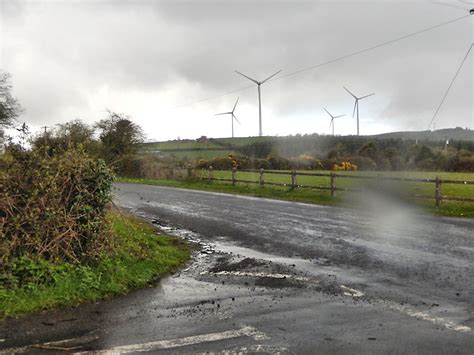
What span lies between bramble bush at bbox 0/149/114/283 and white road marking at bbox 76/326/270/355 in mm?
2511

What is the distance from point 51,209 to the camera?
7035 mm

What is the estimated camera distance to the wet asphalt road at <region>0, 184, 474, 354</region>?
4.96 metres

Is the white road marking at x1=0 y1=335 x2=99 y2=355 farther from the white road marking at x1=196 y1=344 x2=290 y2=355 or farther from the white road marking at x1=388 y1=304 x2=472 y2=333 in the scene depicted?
the white road marking at x1=388 y1=304 x2=472 y2=333

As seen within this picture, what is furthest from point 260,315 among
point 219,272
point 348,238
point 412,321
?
point 348,238

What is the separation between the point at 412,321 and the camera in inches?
218

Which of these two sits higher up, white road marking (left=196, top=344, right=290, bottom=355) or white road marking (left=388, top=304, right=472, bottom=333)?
white road marking (left=196, top=344, right=290, bottom=355)

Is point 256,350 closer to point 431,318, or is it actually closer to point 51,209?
point 431,318

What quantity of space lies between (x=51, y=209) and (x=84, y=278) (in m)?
1.13

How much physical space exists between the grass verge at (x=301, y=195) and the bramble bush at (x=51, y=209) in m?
4.50

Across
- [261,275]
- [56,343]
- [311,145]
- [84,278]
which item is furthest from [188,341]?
[311,145]

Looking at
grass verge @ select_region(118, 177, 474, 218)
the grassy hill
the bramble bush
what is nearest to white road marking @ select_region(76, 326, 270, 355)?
the bramble bush

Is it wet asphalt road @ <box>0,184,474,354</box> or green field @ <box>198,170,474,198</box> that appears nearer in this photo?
wet asphalt road @ <box>0,184,474,354</box>

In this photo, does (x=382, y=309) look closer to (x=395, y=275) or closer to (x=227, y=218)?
(x=395, y=275)

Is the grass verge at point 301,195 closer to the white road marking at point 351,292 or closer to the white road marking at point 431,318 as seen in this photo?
the white road marking at point 351,292
